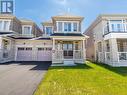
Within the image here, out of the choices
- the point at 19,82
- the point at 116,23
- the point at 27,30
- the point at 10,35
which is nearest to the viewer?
the point at 19,82

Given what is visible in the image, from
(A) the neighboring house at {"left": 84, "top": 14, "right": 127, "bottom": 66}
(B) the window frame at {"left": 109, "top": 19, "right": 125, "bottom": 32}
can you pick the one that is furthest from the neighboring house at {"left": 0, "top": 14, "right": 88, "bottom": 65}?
(B) the window frame at {"left": 109, "top": 19, "right": 125, "bottom": 32}

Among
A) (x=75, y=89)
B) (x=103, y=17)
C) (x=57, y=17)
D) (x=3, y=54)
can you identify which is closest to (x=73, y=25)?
(x=57, y=17)

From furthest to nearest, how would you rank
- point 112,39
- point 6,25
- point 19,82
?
point 6,25, point 112,39, point 19,82

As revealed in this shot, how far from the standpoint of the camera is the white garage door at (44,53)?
26.0 metres

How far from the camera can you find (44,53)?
1025 inches

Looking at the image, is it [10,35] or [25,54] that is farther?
[25,54]

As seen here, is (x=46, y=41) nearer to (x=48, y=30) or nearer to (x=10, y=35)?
(x=48, y=30)

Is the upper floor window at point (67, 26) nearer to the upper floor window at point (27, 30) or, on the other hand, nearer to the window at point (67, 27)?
the window at point (67, 27)

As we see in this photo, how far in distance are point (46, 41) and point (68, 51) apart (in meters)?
4.75

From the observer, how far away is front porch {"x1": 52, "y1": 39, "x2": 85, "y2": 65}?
2073 centimetres

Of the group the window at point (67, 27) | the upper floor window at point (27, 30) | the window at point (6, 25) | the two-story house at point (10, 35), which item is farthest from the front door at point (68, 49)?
the window at point (6, 25)

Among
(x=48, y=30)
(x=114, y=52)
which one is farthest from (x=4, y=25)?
(x=114, y=52)

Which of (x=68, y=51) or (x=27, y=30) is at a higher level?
(x=27, y=30)

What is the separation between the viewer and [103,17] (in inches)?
861
